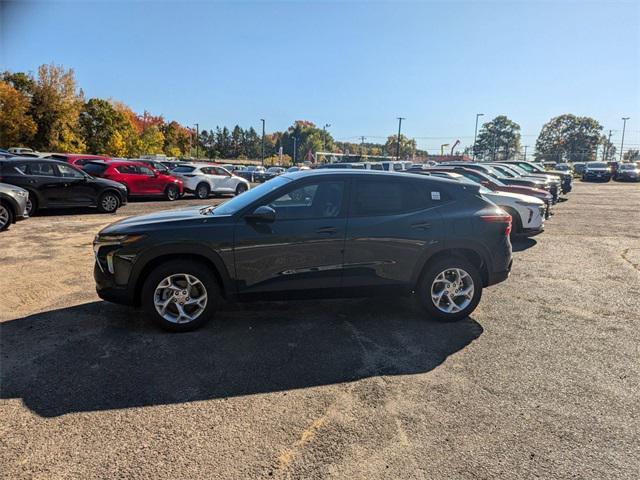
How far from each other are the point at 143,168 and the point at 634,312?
52.3 feet

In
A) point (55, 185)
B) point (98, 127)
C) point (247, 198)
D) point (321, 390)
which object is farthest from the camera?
point (98, 127)

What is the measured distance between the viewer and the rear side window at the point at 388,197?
4762 mm

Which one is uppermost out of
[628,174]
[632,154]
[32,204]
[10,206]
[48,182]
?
[632,154]

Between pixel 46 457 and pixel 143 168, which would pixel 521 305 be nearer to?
pixel 46 457

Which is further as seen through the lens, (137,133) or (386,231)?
(137,133)

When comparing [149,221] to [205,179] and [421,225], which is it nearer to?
[421,225]

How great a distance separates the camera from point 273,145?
5989 inches

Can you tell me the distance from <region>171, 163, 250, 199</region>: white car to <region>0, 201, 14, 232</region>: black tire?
9.09 meters

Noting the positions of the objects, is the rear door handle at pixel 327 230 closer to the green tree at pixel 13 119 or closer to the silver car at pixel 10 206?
the silver car at pixel 10 206

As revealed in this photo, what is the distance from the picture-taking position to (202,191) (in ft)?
62.3

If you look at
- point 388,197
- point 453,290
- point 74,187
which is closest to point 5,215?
point 74,187

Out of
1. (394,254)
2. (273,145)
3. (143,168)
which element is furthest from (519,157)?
(394,254)

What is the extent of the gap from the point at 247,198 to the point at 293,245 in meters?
0.81

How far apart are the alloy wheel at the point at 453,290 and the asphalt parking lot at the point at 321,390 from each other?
24 cm
